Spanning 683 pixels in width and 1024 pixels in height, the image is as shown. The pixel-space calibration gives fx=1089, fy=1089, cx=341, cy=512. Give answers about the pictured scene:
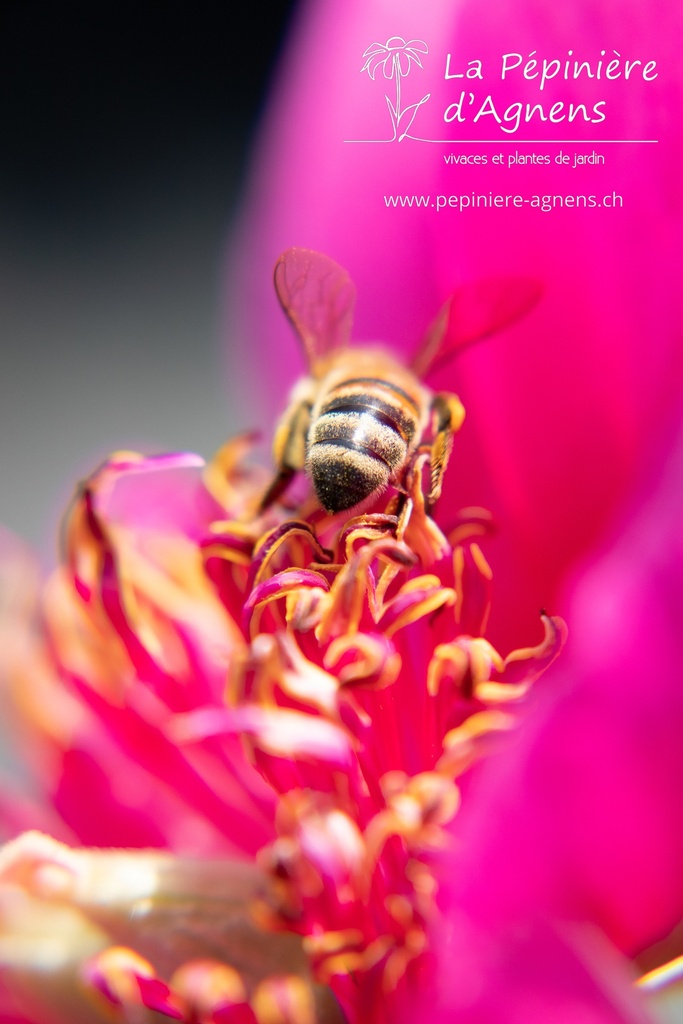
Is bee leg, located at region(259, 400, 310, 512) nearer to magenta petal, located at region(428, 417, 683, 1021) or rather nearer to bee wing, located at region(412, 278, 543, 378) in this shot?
bee wing, located at region(412, 278, 543, 378)

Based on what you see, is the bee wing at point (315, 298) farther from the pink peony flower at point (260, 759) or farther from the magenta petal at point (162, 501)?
the magenta petal at point (162, 501)

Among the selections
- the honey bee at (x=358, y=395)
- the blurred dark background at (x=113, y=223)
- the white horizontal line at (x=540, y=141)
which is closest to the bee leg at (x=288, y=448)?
the honey bee at (x=358, y=395)

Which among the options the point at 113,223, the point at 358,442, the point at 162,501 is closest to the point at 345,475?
the point at 358,442

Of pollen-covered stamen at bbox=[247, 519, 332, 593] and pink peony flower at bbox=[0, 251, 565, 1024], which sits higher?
pollen-covered stamen at bbox=[247, 519, 332, 593]

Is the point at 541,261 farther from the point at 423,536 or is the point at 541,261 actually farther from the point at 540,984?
the point at 540,984

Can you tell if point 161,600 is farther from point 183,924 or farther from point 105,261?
point 105,261

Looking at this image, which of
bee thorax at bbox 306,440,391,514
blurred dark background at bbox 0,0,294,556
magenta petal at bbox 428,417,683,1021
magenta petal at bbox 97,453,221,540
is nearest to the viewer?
magenta petal at bbox 428,417,683,1021

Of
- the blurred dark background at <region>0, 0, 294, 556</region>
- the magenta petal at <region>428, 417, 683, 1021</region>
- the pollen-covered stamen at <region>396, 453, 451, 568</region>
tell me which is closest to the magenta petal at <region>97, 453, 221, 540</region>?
the blurred dark background at <region>0, 0, 294, 556</region>
